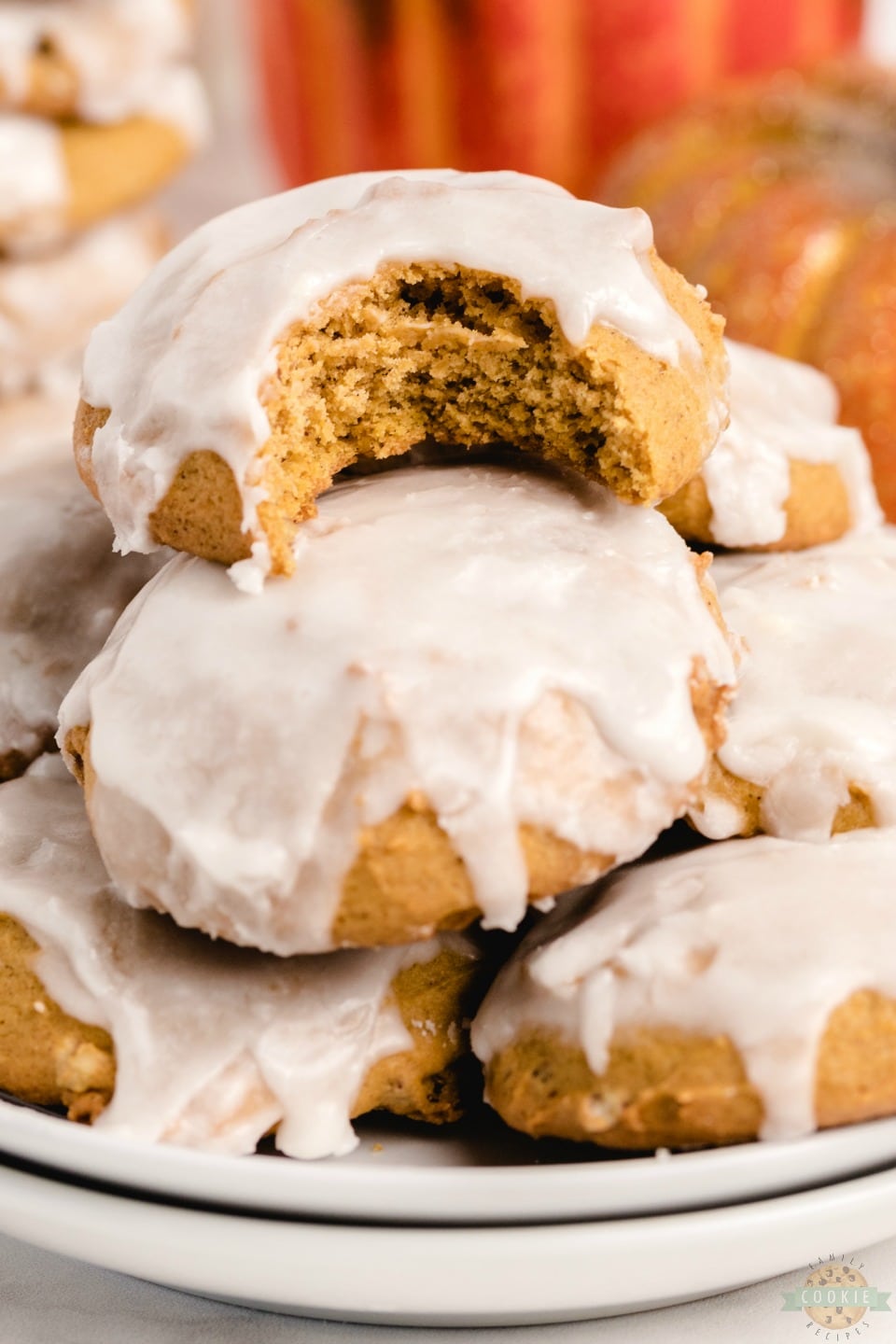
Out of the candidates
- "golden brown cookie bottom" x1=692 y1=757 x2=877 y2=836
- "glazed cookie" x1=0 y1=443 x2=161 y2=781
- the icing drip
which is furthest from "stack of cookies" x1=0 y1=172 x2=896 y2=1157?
the icing drip

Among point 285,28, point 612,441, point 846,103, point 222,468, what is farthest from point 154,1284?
point 285,28

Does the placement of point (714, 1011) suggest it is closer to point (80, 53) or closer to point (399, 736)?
point (399, 736)

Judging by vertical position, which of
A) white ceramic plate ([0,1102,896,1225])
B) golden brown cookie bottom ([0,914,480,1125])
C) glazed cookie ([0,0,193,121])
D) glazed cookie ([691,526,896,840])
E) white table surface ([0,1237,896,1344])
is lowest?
white table surface ([0,1237,896,1344])

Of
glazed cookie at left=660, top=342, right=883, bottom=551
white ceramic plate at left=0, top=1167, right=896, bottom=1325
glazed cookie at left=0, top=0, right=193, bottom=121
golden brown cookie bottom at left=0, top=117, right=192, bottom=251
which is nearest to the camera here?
white ceramic plate at left=0, top=1167, right=896, bottom=1325

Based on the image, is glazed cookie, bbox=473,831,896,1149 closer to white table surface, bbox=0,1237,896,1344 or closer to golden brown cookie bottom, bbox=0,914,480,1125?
golden brown cookie bottom, bbox=0,914,480,1125

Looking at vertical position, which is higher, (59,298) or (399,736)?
(399,736)

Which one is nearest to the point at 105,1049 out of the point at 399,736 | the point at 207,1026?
the point at 207,1026
